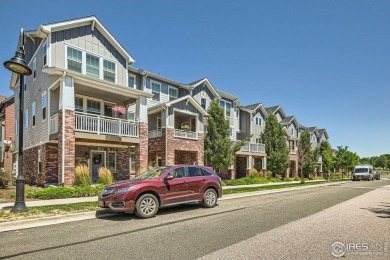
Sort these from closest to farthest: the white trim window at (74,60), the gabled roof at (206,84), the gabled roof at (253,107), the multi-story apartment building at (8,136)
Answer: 1. the white trim window at (74,60)
2. the multi-story apartment building at (8,136)
3. the gabled roof at (206,84)
4. the gabled roof at (253,107)

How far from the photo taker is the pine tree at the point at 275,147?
3443 centimetres

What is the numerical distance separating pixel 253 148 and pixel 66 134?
955 inches

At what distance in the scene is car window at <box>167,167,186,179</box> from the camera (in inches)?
406

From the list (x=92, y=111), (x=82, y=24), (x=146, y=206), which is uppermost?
(x=82, y=24)

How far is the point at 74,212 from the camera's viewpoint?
954cm

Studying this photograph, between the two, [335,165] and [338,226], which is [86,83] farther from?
[335,165]

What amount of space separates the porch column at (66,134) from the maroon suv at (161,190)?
7512mm

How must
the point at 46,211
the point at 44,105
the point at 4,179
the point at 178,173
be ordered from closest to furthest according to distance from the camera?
the point at 46,211
the point at 178,173
the point at 4,179
the point at 44,105

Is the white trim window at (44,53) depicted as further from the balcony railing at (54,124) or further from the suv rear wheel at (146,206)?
the suv rear wheel at (146,206)

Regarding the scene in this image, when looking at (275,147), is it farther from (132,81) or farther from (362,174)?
(132,81)

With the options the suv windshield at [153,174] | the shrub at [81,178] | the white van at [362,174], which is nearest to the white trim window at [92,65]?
the shrub at [81,178]

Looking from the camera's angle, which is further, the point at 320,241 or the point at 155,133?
the point at 155,133

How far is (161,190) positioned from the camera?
378 inches

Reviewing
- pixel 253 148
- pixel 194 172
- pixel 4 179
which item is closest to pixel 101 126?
pixel 4 179
